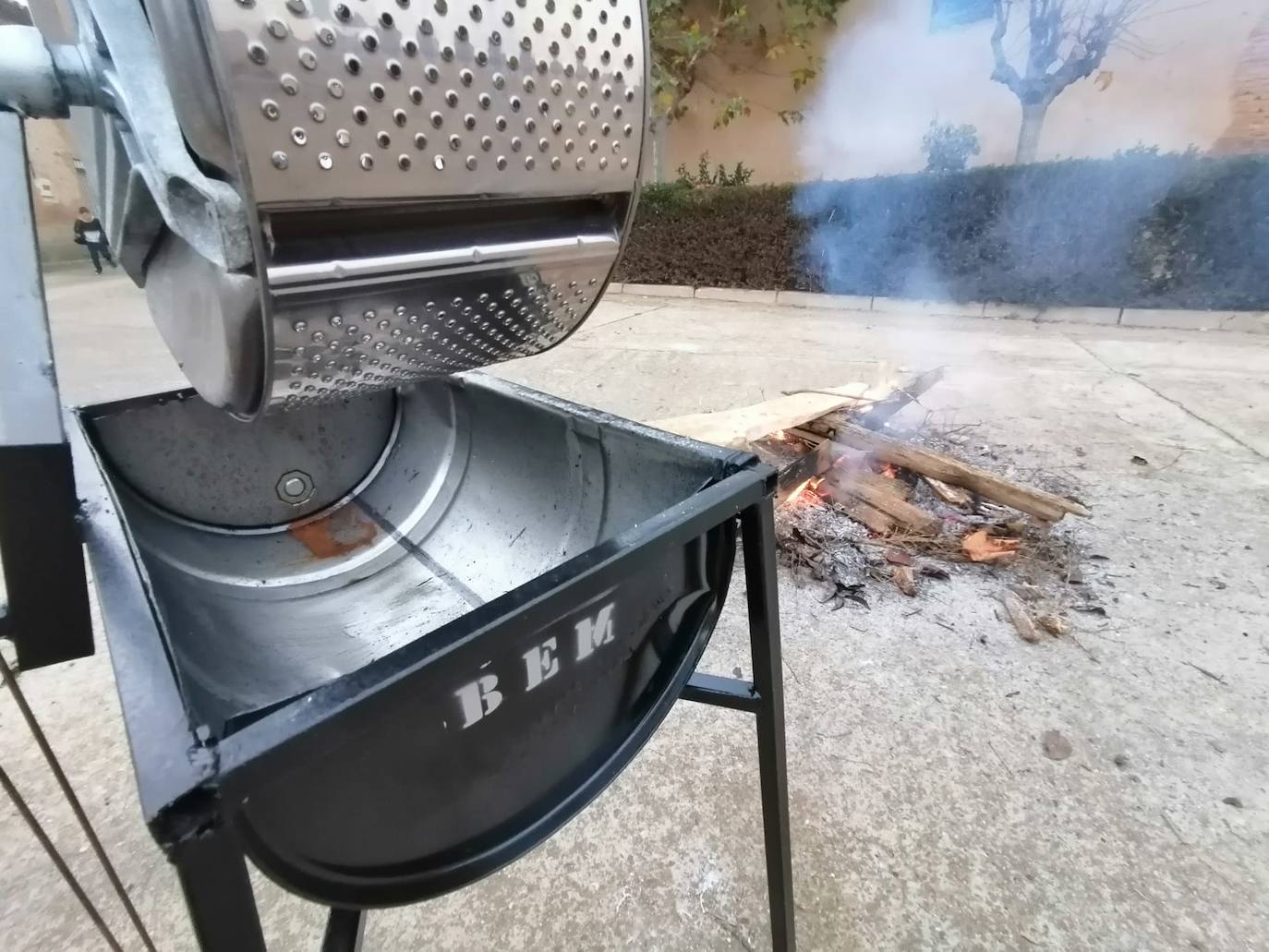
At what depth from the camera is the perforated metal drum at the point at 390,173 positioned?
14.6 inches

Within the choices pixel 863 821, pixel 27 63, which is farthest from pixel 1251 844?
pixel 27 63

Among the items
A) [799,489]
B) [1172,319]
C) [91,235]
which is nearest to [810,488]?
[799,489]

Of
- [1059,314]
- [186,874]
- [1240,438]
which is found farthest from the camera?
[1059,314]

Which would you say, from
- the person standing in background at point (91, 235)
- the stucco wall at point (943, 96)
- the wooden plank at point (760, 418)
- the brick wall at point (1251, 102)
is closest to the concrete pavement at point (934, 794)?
the wooden plank at point (760, 418)

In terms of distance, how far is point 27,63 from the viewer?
471 millimetres

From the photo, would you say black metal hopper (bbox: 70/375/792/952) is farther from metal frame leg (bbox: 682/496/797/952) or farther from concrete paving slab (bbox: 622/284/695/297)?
concrete paving slab (bbox: 622/284/695/297)

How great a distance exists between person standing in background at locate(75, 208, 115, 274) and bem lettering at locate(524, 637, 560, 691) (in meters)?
0.61

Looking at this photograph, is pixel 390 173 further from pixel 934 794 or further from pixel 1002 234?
pixel 1002 234

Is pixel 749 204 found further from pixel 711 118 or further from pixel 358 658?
pixel 358 658

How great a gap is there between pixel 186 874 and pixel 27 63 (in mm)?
551

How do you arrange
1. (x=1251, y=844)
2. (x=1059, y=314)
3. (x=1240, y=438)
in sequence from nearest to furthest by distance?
1. (x=1251, y=844)
2. (x=1240, y=438)
3. (x=1059, y=314)

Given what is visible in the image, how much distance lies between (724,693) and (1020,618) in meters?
1.37

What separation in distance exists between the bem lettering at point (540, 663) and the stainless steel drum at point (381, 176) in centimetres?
29

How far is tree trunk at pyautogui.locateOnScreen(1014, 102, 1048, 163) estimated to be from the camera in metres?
5.96
